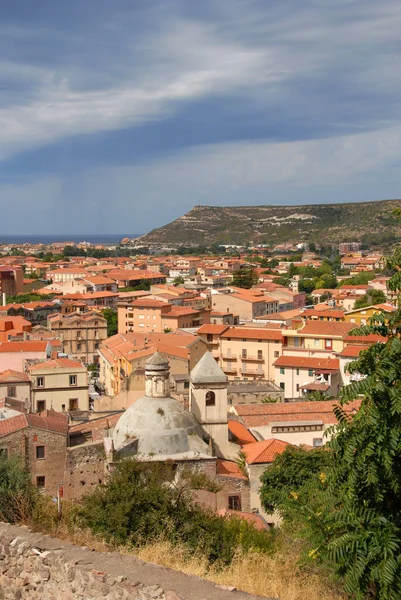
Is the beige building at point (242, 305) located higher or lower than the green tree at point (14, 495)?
lower

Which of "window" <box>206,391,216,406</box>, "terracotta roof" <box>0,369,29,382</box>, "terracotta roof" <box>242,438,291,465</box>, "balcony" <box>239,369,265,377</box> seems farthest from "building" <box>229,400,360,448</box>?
"balcony" <box>239,369,265,377</box>

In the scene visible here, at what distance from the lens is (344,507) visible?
8.37 metres

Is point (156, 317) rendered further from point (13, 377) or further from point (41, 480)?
point (41, 480)

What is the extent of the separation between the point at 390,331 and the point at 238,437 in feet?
59.0

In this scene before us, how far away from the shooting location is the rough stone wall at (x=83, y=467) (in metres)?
21.9

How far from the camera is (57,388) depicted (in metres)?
35.2

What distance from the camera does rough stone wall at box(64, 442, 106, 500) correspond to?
21891 mm

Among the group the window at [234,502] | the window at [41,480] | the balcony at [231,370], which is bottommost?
the balcony at [231,370]

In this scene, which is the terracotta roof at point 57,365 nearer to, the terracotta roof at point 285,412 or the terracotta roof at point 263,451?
the terracotta roof at point 285,412

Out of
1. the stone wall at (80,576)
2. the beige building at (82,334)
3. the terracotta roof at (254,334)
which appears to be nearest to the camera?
the stone wall at (80,576)

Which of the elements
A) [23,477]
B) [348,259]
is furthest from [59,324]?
[348,259]

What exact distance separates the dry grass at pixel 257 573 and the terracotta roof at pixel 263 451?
463 inches

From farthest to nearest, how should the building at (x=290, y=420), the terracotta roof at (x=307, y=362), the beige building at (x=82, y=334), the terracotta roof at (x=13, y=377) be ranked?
the beige building at (x=82, y=334) < the terracotta roof at (x=307, y=362) < the terracotta roof at (x=13, y=377) < the building at (x=290, y=420)

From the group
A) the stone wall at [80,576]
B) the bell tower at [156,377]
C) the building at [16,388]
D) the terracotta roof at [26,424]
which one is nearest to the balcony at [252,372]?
the building at [16,388]
